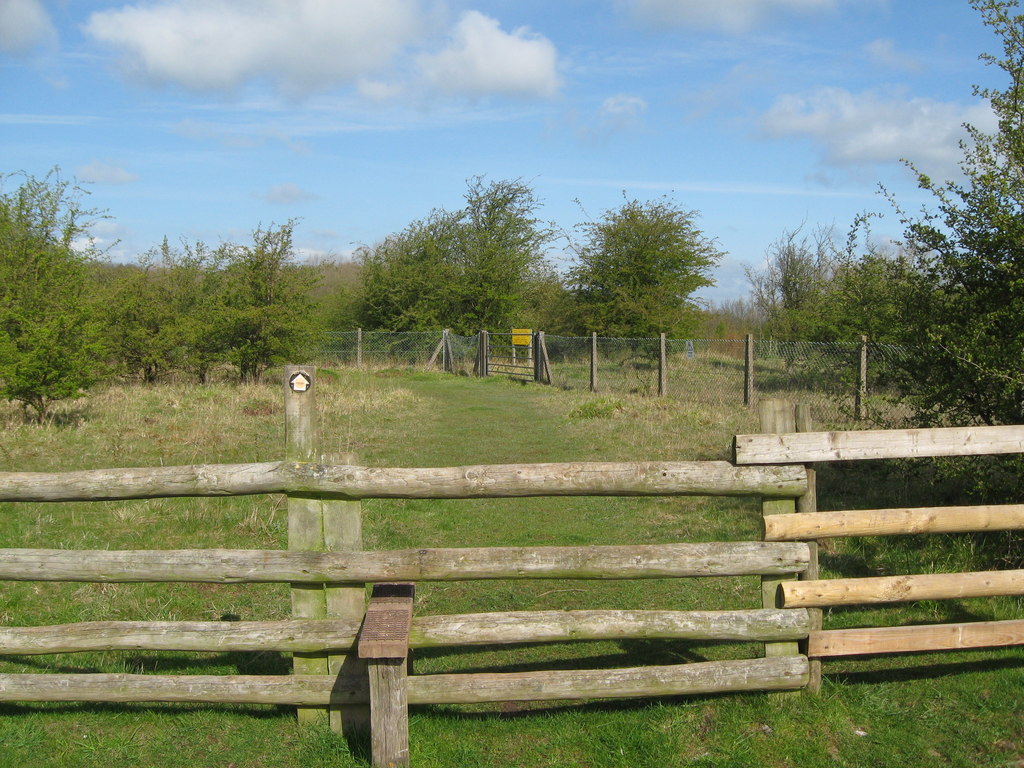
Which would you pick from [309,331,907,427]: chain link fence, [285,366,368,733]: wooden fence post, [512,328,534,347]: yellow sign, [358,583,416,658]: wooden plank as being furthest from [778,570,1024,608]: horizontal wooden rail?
[512,328,534,347]: yellow sign

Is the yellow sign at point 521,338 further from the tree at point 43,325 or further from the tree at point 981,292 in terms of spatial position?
the tree at point 981,292

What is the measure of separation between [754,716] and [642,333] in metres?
21.8

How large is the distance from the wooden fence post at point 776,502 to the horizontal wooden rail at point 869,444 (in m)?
0.09

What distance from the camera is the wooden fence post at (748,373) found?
17.1 m

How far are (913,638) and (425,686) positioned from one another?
2522 mm

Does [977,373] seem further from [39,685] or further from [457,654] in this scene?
[39,685]

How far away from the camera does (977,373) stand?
6676 millimetres

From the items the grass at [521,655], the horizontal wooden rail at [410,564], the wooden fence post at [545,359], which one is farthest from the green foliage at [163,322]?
the horizontal wooden rail at [410,564]

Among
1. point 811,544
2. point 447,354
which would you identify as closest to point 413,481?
point 811,544

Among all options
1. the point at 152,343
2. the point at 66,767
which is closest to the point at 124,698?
the point at 66,767

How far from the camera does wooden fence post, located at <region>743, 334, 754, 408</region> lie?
17094 millimetres

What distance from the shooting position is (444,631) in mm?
4070

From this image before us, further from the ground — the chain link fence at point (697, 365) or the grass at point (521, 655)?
the chain link fence at point (697, 365)

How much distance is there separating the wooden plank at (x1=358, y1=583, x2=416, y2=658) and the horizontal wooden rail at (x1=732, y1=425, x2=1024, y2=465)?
1.77 m
